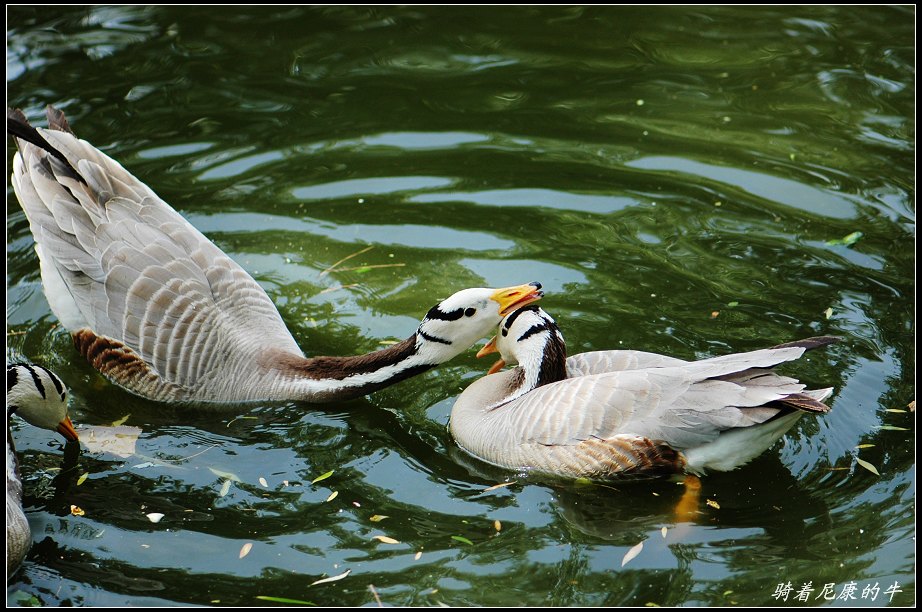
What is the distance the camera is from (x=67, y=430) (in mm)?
7086

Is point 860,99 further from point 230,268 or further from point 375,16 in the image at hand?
point 230,268

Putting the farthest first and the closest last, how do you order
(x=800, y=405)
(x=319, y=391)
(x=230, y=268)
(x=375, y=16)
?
1. (x=375, y=16)
2. (x=230, y=268)
3. (x=319, y=391)
4. (x=800, y=405)

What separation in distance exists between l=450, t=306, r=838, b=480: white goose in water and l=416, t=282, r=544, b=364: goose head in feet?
0.47

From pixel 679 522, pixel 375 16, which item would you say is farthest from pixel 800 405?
pixel 375 16

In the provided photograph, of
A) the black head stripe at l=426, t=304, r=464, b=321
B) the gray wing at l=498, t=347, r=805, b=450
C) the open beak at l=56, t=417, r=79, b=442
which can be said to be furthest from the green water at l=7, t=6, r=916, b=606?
the black head stripe at l=426, t=304, r=464, b=321

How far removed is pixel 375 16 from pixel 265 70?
2.06 metres

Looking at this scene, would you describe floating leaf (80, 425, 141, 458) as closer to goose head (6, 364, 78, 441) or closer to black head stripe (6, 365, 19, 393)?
goose head (6, 364, 78, 441)

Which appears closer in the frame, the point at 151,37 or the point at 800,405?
the point at 800,405

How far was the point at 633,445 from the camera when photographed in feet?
20.8

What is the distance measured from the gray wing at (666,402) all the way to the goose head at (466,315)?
0.68 metres

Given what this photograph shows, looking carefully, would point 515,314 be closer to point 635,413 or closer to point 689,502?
point 635,413

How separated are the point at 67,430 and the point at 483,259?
3814mm

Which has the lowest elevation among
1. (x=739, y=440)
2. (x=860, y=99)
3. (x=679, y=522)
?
(x=679, y=522)

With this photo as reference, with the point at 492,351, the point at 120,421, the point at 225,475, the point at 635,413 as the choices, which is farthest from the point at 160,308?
the point at 635,413
